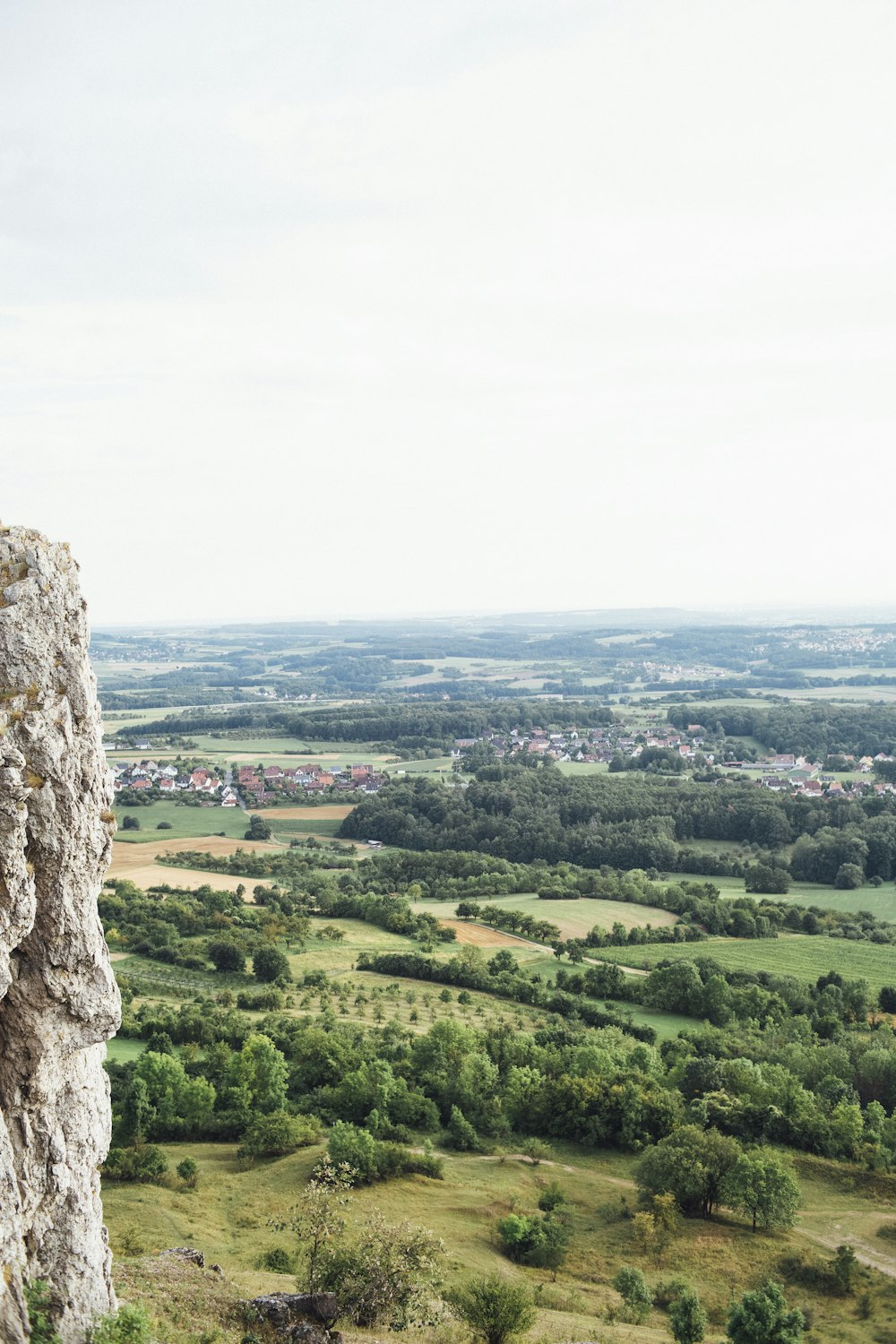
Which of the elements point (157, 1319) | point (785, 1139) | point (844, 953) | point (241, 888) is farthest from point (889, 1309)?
point (241, 888)

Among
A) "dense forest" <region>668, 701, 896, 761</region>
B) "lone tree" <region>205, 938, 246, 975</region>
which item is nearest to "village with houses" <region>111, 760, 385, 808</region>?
"lone tree" <region>205, 938, 246, 975</region>

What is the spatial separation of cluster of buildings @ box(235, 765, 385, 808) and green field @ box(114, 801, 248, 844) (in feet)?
21.8

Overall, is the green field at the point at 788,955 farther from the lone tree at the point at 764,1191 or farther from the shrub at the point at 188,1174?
the shrub at the point at 188,1174

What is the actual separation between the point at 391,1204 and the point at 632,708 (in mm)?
163568

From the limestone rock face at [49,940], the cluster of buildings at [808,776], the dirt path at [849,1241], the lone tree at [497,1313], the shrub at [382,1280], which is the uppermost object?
the limestone rock face at [49,940]

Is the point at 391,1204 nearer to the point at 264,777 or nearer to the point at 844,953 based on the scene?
the point at 844,953

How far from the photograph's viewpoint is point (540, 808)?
104 m

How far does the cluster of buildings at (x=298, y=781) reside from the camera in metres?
119

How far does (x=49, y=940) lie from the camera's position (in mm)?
14945

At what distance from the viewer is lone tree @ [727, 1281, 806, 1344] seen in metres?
25.3

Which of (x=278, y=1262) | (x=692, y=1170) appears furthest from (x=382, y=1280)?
(x=692, y=1170)

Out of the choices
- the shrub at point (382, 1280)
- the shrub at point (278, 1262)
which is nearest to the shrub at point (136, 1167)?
the shrub at point (278, 1262)

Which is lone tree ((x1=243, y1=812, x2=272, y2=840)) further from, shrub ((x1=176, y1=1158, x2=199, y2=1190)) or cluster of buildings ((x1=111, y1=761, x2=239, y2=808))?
shrub ((x1=176, y1=1158, x2=199, y2=1190))

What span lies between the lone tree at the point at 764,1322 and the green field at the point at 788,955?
36670mm
